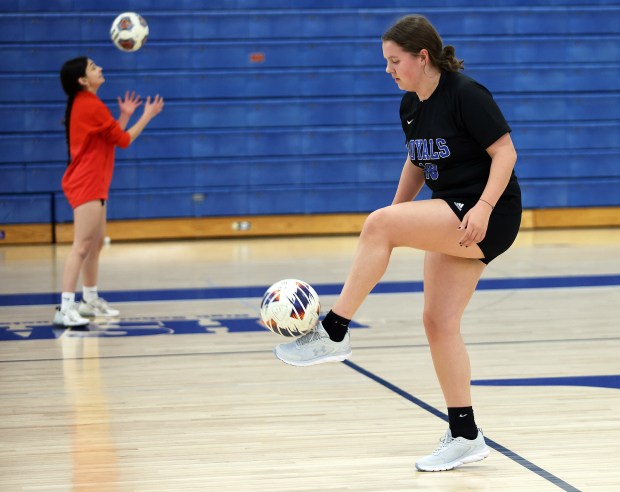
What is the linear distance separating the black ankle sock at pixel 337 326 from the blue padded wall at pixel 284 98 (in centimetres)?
915

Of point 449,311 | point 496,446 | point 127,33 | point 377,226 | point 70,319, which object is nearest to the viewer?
point 377,226

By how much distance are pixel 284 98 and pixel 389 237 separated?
937 centimetres

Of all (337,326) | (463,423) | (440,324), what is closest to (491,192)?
(440,324)

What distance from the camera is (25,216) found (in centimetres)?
1170

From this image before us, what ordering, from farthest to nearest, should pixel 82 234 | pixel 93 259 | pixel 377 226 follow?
pixel 93 259
pixel 82 234
pixel 377 226

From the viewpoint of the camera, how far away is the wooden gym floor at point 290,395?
3148mm

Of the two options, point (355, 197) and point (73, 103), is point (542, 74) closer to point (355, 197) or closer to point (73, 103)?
point (355, 197)

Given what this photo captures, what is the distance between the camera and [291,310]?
305 cm

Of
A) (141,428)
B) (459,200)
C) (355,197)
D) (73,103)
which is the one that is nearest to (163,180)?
(355,197)

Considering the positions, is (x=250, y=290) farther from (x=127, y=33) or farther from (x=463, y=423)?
(x=463, y=423)

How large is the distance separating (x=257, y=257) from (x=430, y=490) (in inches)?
282

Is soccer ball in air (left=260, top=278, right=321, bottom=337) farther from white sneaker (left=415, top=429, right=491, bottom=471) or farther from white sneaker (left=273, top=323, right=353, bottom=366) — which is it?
white sneaker (left=415, top=429, right=491, bottom=471)

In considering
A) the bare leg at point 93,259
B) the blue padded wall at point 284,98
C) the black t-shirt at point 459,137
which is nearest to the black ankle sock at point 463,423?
the black t-shirt at point 459,137

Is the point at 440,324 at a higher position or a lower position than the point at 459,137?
lower
